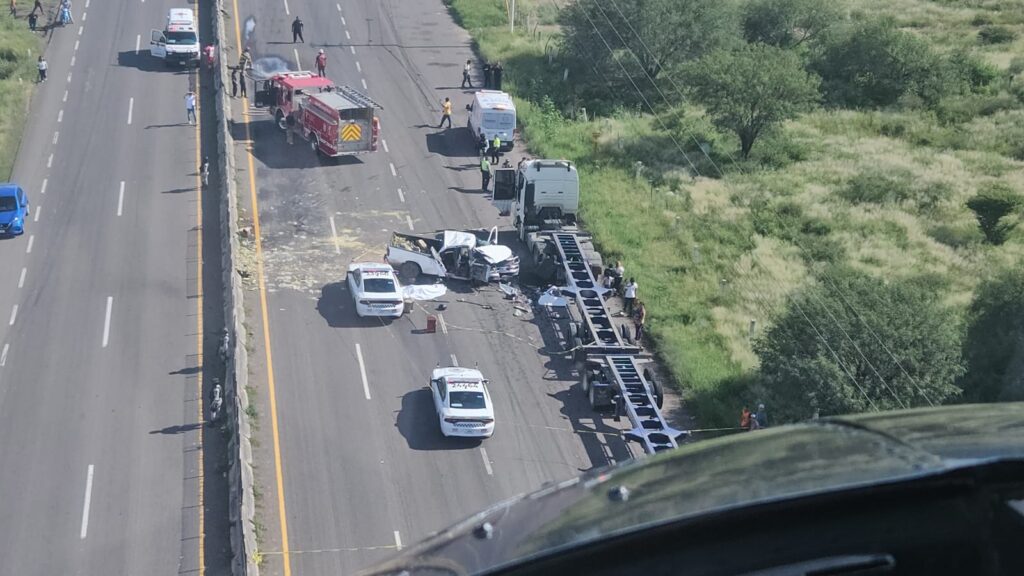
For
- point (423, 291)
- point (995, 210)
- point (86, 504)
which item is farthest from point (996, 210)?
point (86, 504)

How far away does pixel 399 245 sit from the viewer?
3831 centimetres

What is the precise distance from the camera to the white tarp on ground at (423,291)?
37.1 meters

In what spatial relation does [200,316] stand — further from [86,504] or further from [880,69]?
[880,69]

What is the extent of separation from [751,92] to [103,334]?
28474 mm

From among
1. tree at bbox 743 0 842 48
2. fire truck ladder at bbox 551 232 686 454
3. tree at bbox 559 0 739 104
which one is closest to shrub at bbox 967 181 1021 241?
fire truck ladder at bbox 551 232 686 454

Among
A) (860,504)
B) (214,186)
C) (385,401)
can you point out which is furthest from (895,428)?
(214,186)

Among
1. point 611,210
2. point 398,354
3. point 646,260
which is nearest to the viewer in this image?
point 398,354

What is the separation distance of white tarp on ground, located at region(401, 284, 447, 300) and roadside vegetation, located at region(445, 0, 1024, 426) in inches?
242

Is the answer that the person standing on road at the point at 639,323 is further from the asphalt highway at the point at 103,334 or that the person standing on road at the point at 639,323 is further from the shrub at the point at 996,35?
the shrub at the point at 996,35

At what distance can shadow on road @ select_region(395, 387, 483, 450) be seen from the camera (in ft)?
95.0

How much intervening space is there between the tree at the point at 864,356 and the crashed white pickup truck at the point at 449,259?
1095 centimetres

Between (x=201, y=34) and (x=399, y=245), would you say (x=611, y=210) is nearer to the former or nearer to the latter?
(x=399, y=245)

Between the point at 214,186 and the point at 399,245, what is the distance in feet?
33.0

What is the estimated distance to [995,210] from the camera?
42.2 m
